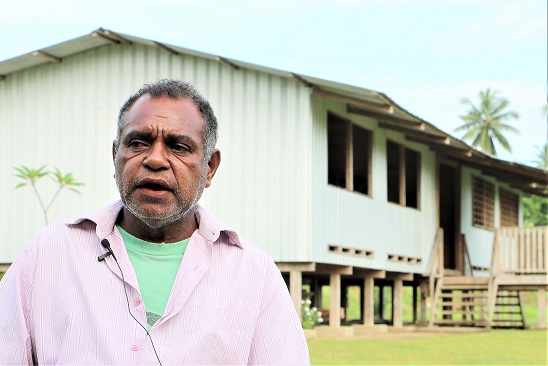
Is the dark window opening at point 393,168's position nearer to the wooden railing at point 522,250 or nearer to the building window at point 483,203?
the building window at point 483,203

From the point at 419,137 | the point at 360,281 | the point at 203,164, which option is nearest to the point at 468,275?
the point at 360,281

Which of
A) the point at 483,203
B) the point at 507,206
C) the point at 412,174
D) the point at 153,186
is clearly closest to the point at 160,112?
the point at 153,186

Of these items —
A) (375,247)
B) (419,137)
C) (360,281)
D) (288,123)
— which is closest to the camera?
(288,123)

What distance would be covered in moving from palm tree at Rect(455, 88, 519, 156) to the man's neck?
2485 inches

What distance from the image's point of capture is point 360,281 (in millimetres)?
25594

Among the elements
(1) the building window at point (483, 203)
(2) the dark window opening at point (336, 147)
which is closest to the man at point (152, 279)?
(2) the dark window opening at point (336, 147)

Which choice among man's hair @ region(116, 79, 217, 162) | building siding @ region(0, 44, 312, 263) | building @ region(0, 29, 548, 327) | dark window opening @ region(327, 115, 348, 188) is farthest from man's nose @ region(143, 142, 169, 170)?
dark window opening @ region(327, 115, 348, 188)

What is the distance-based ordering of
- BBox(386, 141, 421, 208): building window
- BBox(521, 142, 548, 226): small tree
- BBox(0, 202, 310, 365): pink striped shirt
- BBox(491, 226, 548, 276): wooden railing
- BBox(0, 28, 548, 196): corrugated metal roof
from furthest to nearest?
BBox(521, 142, 548, 226): small tree < BBox(491, 226, 548, 276): wooden railing < BBox(386, 141, 421, 208): building window < BBox(0, 28, 548, 196): corrugated metal roof < BBox(0, 202, 310, 365): pink striped shirt

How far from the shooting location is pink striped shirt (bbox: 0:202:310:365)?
2.60 m

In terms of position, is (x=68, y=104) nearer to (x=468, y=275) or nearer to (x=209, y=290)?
(x=468, y=275)

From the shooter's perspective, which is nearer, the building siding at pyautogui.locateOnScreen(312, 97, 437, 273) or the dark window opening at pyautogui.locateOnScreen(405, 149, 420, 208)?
the building siding at pyautogui.locateOnScreen(312, 97, 437, 273)

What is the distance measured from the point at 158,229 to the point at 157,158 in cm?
22

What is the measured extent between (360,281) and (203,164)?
2308 centimetres

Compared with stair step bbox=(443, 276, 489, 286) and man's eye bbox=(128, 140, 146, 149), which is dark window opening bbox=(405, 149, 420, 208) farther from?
man's eye bbox=(128, 140, 146, 149)
